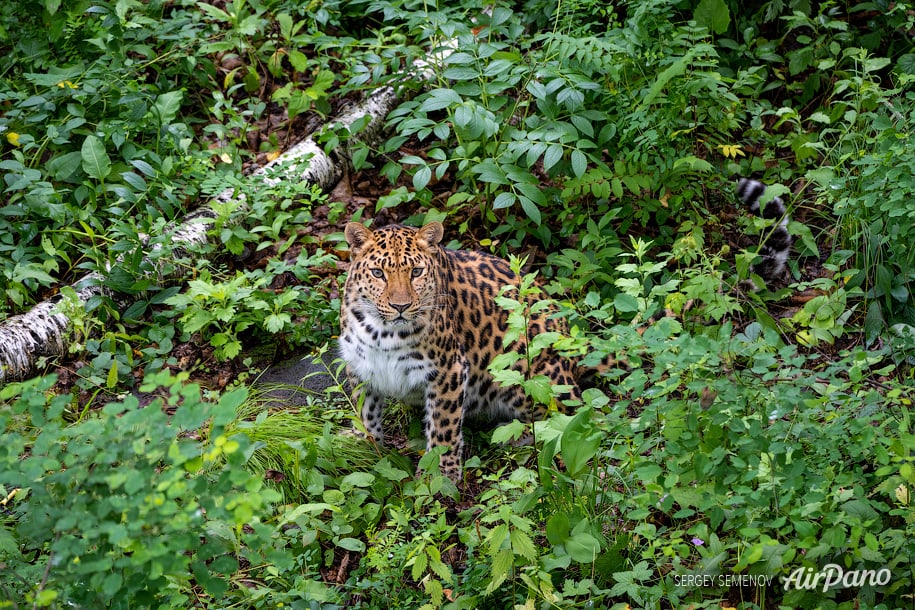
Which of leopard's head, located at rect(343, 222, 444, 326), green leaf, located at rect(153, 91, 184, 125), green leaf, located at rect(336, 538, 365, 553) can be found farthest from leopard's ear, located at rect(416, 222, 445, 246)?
green leaf, located at rect(153, 91, 184, 125)

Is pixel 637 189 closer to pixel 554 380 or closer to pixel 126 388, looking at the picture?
A: pixel 554 380

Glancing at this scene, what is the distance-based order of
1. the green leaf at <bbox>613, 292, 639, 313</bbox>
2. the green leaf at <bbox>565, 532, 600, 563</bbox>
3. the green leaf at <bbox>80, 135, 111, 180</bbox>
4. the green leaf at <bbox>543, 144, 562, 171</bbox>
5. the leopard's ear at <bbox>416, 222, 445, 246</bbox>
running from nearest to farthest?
1. the green leaf at <bbox>613, 292, 639, 313</bbox>
2. the green leaf at <bbox>565, 532, 600, 563</bbox>
3. the leopard's ear at <bbox>416, 222, 445, 246</bbox>
4. the green leaf at <bbox>543, 144, 562, 171</bbox>
5. the green leaf at <bbox>80, 135, 111, 180</bbox>

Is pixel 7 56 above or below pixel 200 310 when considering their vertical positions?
above

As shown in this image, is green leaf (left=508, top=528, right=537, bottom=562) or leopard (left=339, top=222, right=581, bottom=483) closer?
green leaf (left=508, top=528, right=537, bottom=562)

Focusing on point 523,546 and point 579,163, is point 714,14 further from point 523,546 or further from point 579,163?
point 523,546

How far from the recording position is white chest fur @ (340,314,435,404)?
5.96 metres

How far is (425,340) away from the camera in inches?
236

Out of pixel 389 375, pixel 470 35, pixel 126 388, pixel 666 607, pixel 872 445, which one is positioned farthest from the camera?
pixel 470 35

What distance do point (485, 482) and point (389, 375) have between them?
3.35 feet

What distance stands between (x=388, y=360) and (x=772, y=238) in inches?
138

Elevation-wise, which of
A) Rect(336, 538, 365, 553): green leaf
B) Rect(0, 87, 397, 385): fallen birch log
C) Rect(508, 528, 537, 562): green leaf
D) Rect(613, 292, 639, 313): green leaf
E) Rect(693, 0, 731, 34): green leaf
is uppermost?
Rect(693, 0, 731, 34): green leaf

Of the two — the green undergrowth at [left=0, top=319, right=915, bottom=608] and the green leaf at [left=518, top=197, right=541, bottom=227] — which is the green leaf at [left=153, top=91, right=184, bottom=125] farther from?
the green undergrowth at [left=0, top=319, right=915, bottom=608]

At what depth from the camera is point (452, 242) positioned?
771cm

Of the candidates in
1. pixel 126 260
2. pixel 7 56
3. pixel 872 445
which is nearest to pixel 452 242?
pixel 126 260
